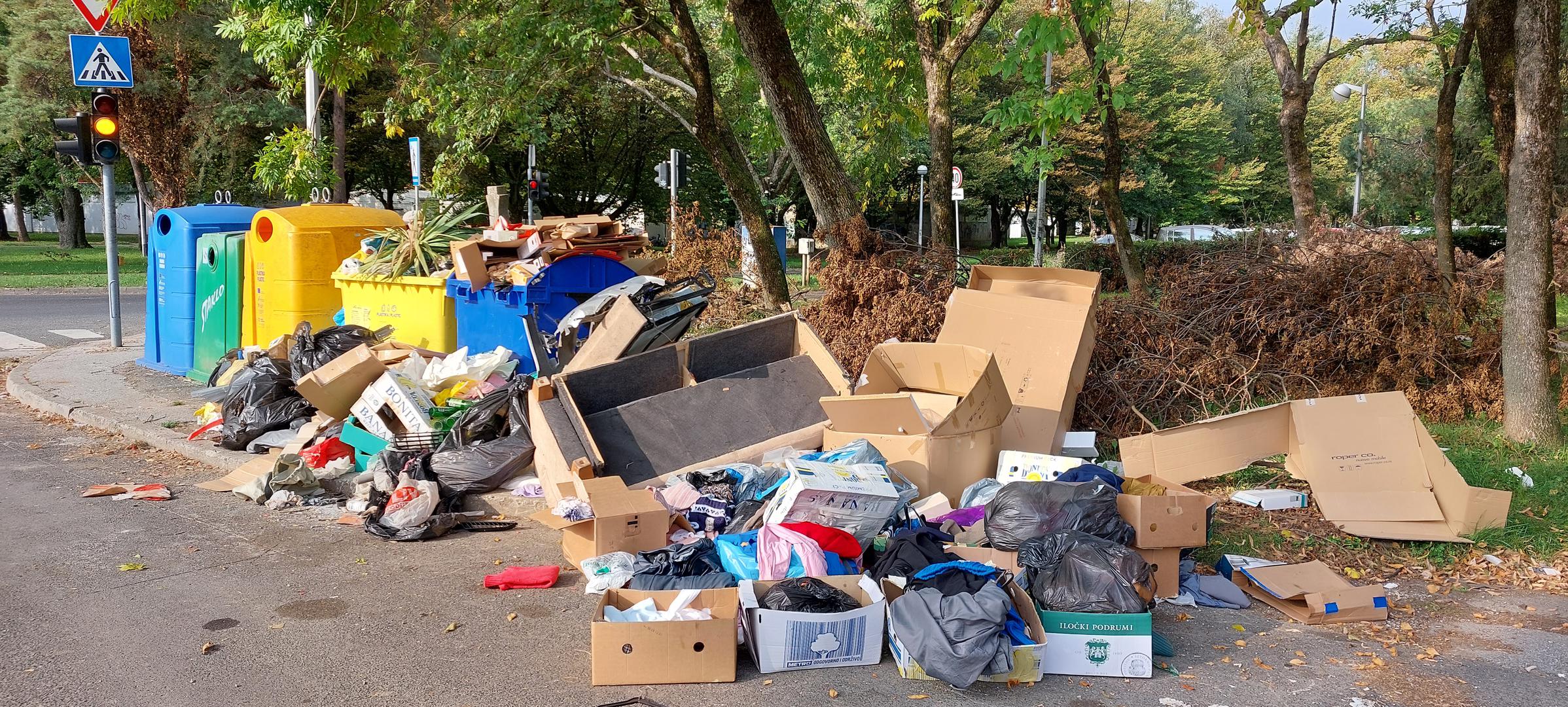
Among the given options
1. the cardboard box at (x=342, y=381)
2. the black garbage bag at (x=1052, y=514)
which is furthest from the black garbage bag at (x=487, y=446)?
the black garbage bag at (x=1052, y=514)

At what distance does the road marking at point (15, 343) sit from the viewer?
40.4 ft

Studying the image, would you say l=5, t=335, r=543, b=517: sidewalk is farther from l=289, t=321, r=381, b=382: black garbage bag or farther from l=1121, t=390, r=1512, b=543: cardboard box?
l=1121, t=390, r=1512, b=543: cardboard box

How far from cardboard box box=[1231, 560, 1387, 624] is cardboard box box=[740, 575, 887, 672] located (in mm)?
1800

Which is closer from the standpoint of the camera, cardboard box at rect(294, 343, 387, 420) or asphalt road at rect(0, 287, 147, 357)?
cardboard box at rect(294, 343, 387, 420)

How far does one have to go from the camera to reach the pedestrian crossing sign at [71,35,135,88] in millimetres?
10633

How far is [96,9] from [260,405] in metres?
5.73

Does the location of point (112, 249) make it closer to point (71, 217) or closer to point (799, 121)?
point (799, 121)

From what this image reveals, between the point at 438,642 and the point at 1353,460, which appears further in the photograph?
the point at 1353,460

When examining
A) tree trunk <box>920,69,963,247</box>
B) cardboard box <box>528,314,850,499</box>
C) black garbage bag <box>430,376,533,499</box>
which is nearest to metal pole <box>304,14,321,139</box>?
tree trunk <box>920,69,963,247</box>

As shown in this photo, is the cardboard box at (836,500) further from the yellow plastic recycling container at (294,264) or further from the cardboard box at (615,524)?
the yellow plastic recycling container at (294,264)

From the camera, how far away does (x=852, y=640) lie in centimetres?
378

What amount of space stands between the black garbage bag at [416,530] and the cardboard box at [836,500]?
1888 millimetres

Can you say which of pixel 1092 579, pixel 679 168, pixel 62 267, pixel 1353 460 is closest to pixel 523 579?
pixel 1092 579

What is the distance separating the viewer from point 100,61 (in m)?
10.7
